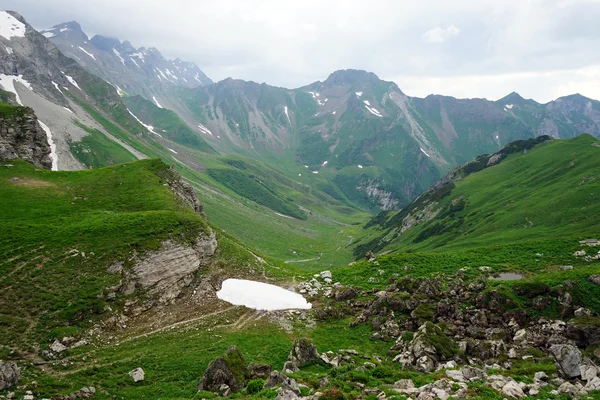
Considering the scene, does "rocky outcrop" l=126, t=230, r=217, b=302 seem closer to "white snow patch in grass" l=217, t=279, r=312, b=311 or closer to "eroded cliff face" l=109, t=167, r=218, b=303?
"eroded cliff face" l=109, t=167, r=218, b=303

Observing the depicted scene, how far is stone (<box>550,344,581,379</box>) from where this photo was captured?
24.2 metres

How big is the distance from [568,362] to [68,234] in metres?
49.7

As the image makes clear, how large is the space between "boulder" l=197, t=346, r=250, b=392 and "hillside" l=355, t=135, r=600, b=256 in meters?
68.2

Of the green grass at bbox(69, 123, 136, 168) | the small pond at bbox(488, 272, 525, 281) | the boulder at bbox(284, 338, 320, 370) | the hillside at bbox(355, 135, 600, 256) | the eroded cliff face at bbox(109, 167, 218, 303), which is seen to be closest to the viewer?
the boulder at bbox(284, 338, 320, 370)

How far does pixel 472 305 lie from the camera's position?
1406 inches

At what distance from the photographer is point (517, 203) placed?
336 ft

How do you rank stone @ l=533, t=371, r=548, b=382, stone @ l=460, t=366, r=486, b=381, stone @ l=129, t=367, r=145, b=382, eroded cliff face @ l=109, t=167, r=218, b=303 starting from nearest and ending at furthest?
stone @ l=460, t=366, r=486, b=381 → stone @ l=533, t=371, r=548, b=382 → stone @ l=129, t=367, r=145, b=382 → eroded cliff face @ l=109, t=167, r=218, b=303

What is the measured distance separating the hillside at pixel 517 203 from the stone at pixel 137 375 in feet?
243

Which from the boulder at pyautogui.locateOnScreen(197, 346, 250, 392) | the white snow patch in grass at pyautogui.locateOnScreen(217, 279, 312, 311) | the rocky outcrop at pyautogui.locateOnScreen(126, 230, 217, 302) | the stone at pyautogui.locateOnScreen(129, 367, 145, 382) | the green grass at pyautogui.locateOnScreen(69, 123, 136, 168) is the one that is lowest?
the stone at pyautogui.locateOnScreen(129, 367, 145, 382)

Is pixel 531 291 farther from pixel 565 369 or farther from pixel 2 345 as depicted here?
pixel 2 345

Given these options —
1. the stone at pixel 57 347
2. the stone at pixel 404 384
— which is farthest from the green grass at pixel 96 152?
the stone at pixel 404 384

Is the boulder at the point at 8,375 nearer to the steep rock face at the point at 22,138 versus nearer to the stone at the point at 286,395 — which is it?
the stone at the point at 286,395

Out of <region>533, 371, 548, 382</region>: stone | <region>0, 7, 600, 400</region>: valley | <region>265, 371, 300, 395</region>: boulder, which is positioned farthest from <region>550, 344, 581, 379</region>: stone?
<region>265, 371, 300, 395</region>: boulder

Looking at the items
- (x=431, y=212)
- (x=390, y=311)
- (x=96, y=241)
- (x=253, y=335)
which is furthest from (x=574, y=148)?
(x=96, y=241)
